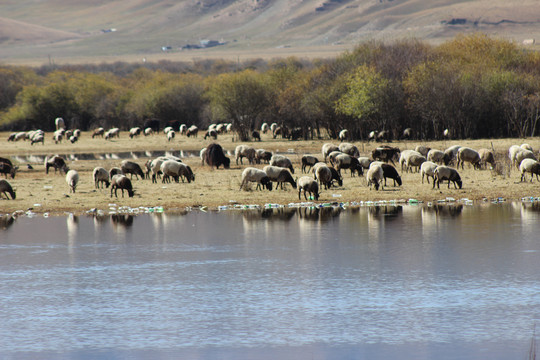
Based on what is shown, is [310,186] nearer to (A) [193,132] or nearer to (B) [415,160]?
(B) [415,160]

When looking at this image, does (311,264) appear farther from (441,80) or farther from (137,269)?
(441,80)

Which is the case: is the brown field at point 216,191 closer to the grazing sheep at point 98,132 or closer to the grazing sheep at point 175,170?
the grazing sheep at point 175,170

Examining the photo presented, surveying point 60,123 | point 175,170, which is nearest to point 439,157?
point 175,170

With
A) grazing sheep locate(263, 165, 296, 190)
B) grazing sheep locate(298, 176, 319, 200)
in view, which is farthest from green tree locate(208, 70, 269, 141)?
grazing sheep locate(298, 176, 319, 200)

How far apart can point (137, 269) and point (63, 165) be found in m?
19.4

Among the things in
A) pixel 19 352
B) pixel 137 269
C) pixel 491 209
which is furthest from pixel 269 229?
pixel 19 352

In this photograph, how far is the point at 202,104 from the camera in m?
78.9

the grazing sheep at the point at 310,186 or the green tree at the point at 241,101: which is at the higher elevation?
the green tree at the point at 241,101

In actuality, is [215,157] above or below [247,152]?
below

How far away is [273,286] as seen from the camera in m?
14.2

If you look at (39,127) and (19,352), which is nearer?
(19,352)

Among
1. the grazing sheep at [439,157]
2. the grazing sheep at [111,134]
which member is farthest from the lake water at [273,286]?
the grazing sheep at [111,134]

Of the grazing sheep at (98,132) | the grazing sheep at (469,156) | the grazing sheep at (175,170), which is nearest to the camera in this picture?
the grazing sheep at (175,170)

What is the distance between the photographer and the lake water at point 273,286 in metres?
10.9
